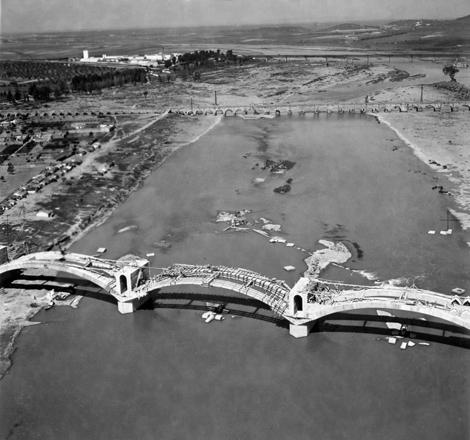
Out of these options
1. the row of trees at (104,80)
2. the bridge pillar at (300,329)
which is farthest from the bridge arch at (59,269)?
the row of trees at (104,80)

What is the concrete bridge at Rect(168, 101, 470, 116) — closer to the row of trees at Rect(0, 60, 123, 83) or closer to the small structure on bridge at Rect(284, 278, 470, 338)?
the row of trees at Rect(0, 60, 123, 83)

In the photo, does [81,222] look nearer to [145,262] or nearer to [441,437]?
[145,262]

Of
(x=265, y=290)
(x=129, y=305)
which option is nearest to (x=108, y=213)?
(x=129, y=305)

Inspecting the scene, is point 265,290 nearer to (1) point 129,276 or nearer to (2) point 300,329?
(2) point 300,329

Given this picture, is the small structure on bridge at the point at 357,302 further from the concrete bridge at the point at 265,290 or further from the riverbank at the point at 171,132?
the riverbank at the point at 171,132

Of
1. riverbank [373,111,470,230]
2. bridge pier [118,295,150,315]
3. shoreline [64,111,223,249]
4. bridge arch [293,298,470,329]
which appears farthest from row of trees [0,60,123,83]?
bridge arch [293,298,470,329]

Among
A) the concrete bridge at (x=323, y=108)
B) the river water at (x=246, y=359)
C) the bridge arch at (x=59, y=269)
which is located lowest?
the river water at (x=246, y=359)

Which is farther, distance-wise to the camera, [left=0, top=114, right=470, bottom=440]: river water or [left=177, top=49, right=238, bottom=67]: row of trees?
[left=177, top=49, right=238, bottom=67]: row of trees

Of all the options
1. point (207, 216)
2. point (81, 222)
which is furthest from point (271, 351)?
point (81, 222)
